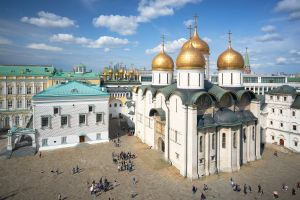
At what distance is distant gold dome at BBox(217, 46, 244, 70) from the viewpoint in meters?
28.7

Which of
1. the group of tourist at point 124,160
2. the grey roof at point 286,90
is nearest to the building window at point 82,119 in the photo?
the group of tourist at point 124,160

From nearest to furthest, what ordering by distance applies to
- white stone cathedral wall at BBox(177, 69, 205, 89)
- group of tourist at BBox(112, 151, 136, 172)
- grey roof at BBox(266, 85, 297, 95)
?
group of tourist at BBox(112, 151, 136, 172), white stone cathedral wall at BBox(177, 69, 205, 89), grey roof at BBox(266, 85, 297, 95)

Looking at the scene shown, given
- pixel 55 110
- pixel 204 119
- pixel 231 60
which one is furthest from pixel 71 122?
pixel 231 60

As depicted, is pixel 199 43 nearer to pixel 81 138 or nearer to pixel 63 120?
pixel 81 138

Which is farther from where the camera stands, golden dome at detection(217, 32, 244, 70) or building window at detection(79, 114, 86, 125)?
building window at detection(79, 114, 86, 125)

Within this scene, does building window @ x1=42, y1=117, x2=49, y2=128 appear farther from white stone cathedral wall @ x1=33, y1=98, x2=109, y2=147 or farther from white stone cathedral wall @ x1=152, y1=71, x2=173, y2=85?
white stone cathedral wall @ x1=152, y1=71, x2=173, y2=85

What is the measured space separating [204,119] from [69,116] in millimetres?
18849

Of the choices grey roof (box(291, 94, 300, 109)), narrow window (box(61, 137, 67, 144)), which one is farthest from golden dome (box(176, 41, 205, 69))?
narrow window (box(61, 137, 67, 144))

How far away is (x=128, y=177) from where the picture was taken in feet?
77.3

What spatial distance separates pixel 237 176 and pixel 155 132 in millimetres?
11587

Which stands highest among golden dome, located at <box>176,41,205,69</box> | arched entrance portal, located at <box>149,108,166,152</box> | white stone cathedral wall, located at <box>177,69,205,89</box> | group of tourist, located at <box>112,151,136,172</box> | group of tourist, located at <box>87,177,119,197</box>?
golden dome, located at <box>176,41,205,69</box>

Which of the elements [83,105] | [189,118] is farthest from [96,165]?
[189,118]

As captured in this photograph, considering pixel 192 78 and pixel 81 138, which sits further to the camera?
pixel 81 138

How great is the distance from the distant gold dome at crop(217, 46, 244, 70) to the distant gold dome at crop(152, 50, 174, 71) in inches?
302
